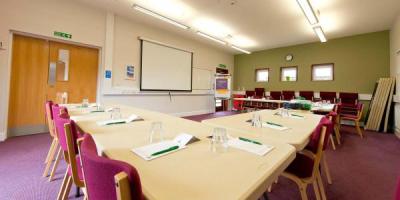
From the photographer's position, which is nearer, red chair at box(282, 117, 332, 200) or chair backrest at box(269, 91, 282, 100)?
red chair at box(282, 117, 332, 200)

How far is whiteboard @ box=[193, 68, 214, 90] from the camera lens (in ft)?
23.6

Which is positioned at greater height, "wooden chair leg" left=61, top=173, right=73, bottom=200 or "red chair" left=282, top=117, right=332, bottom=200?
"red chair" left=282, top=117, right=332, bottom=200

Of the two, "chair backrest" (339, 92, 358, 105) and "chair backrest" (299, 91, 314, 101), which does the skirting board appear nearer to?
"chair backrest" (299, 91, 314, 101)

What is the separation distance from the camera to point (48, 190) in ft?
5.70

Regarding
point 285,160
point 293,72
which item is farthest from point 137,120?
point 293,72

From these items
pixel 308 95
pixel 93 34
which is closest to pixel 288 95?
pixel 308 95

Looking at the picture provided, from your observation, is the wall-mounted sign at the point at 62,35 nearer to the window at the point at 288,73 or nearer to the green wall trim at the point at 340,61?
the green wall trim at the point at 340,61

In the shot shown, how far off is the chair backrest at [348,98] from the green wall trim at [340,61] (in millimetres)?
491

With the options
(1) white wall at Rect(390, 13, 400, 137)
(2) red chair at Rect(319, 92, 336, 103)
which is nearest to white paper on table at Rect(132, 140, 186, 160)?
(1) white wall at Rect(390, 13, 400, 137)

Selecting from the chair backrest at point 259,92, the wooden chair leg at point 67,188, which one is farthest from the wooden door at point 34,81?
the chair backrest at point 259,92

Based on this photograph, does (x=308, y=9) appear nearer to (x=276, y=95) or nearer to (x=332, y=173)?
(x=332, y=173)

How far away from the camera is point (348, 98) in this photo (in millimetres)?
5754

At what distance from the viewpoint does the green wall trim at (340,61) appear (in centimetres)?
558

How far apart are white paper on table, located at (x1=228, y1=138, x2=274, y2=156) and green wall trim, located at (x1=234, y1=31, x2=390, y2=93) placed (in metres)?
7.13
